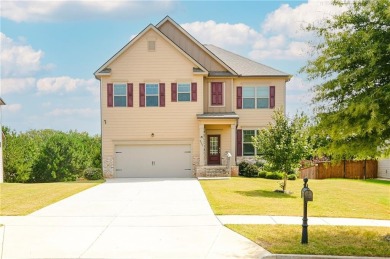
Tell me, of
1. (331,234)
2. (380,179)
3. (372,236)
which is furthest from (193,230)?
(380,179)

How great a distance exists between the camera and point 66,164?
30734mm

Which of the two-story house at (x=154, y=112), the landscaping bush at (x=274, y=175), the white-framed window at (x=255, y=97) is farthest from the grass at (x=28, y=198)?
the white-framed window at (x=255, y=97)

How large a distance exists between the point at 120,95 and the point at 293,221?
59.5 ft

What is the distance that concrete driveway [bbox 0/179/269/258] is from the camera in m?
9.25

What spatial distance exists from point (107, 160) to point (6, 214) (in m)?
15.0

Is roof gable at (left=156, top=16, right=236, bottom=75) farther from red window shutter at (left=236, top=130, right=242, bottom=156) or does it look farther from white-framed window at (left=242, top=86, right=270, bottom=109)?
red window shutter at (left=236, top=130, right=242, bottom=156)

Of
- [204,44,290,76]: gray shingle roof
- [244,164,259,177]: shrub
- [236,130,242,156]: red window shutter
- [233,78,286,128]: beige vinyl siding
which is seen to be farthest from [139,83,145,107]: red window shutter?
[244,164,259,177]: shrub

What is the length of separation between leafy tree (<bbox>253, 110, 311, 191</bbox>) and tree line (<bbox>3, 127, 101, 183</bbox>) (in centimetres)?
1356

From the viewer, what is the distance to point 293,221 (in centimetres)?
1279

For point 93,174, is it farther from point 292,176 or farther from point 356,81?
point 356,81

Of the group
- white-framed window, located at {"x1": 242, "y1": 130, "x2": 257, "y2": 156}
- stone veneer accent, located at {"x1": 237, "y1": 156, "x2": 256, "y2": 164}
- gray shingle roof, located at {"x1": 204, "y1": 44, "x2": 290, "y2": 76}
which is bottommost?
stone veneer accent, located at {"x1": 237, "y1": 156, "x2": 256, "y2": 164}

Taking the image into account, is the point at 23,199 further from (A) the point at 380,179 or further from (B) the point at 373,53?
(A) the point at 380,179

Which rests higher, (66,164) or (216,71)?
(216,71)

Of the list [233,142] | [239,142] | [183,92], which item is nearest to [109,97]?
[183,92]
